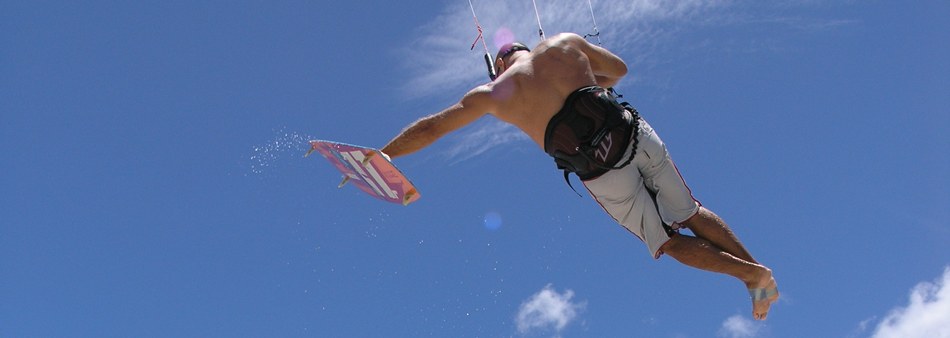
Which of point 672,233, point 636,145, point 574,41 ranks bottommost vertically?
point 672,233

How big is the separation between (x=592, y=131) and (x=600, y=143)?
0.15 meters

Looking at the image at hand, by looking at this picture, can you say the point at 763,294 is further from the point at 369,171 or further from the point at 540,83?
the point at 369,171

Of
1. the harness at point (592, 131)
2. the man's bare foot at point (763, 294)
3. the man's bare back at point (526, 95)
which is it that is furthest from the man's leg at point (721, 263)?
the man's bare back at point (526, 95)

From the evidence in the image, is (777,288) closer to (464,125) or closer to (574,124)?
(574,124)

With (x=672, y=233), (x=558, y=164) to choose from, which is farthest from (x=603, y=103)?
(x=672, y=233)

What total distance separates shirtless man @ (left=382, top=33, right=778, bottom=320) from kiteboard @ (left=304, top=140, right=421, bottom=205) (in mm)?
160

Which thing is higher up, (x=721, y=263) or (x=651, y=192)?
(x=651, y=192)

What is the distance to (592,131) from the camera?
26.1ft

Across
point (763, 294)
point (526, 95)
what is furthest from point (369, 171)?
point (763, 294)

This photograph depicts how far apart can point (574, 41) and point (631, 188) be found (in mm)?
1349

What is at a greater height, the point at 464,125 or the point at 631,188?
the point at 464,125

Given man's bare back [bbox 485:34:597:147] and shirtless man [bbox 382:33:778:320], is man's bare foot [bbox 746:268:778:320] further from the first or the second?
man's bare back [bbox 485:34:597:147]

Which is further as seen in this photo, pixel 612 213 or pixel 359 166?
pixel 612 213

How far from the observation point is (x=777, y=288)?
8164 millimetres
